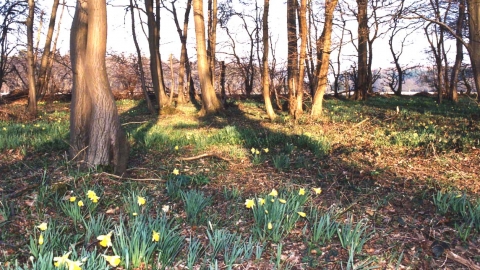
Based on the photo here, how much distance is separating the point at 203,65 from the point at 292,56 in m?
2.97

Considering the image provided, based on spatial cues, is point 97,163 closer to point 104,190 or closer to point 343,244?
point 104,190

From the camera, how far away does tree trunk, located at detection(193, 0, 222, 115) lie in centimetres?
1172

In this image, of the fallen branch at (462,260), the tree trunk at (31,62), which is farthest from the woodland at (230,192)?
the tree trunk at (31,62)

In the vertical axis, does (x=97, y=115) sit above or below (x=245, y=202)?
above

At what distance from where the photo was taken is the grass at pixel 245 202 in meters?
2.56

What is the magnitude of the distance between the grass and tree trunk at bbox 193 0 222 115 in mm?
5072

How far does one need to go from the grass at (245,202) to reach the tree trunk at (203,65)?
5.07m

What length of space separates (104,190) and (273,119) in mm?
6730

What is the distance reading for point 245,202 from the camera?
11.2 ft

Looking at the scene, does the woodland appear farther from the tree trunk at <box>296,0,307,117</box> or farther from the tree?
the tree trunk at <box>296,0,307,117</box>

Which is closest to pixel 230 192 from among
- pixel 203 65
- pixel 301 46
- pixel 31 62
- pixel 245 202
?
pixel 245 202

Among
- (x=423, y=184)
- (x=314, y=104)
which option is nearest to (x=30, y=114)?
(x=314, y=104)

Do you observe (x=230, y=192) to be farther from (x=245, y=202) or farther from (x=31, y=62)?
(x=31, y=62)

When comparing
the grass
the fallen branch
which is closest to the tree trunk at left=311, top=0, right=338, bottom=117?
the grass
